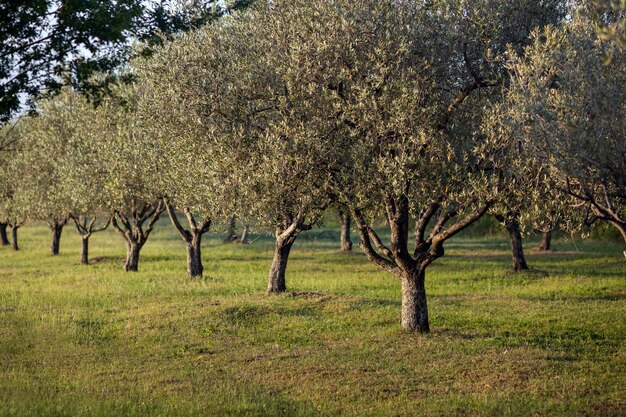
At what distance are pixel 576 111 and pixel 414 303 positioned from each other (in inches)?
329

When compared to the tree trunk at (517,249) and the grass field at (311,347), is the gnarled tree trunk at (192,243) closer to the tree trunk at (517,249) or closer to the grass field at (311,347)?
the grass field at (311,347)

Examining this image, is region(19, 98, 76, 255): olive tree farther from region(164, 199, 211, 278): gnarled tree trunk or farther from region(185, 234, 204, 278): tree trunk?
region(185, 234, 204, 278): tree trunk

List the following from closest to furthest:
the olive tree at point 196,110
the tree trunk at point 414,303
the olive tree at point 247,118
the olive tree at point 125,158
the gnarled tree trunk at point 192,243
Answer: the olive tree at point 247,118, the tree trunk at point 414,303, the olive tree at point 196,110, the olive tree at point 125,158, the gnarled tree trunk at point 192,243

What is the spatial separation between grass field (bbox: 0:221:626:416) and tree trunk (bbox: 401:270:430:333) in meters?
0.54

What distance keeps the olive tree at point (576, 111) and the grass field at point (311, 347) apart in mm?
4611

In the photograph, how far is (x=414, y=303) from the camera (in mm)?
22125

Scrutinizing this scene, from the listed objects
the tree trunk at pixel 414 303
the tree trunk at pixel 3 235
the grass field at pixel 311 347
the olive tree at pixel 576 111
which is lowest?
the grass field at pixel 311 347

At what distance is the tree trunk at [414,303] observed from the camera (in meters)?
22.0

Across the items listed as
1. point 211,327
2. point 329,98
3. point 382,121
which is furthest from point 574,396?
point 211,327

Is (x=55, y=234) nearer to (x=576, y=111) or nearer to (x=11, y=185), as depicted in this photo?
A: (x=11, y=185)

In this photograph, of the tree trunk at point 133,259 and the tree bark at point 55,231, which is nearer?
the tree trunk at point 133,259

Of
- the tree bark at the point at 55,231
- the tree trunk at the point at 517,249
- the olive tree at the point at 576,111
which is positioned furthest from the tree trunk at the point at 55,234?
the olive tree at the point at 576,111

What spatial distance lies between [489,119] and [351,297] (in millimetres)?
12137

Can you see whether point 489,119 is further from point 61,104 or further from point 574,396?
point 61,104
